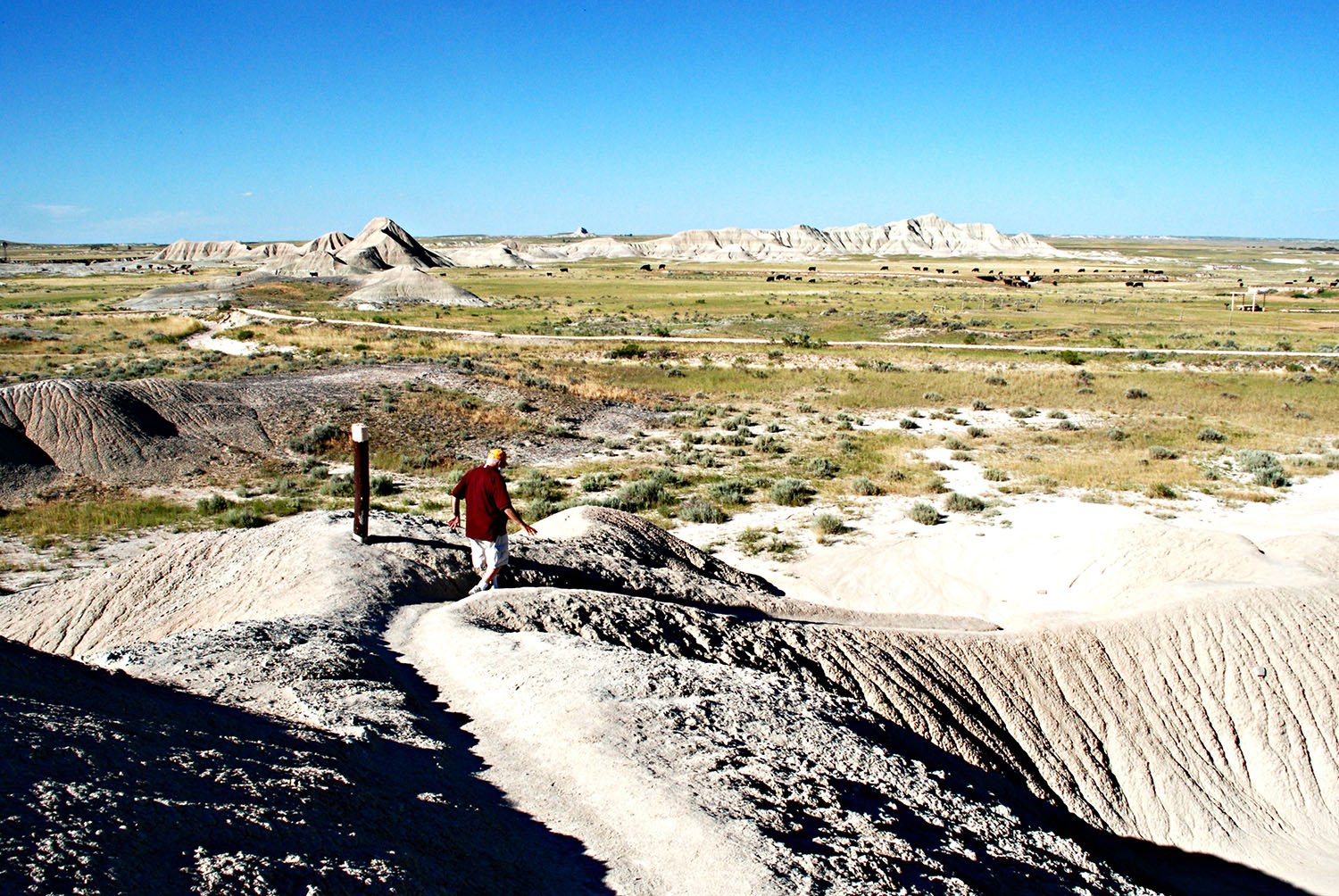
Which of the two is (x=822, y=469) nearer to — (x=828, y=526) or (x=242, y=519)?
(x=828, y=526)

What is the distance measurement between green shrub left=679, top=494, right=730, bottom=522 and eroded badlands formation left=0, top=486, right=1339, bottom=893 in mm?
5055

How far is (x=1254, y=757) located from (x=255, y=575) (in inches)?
490

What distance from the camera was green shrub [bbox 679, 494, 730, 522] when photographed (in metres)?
20.5

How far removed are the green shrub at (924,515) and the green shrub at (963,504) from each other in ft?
1.92

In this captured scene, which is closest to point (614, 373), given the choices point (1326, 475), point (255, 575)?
point (1326, 475)

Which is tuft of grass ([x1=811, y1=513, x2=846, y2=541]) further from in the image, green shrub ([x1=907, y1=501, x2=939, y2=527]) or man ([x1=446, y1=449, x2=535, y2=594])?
man ([x1=446, y1=449, x2=535, y2=594])

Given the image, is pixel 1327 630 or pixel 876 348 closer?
pixel 1327 630

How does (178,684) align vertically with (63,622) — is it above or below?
above

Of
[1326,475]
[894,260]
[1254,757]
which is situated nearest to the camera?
[1254,757]

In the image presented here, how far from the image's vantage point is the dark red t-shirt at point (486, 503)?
34.4 ft

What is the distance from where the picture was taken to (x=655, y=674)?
26.9ft

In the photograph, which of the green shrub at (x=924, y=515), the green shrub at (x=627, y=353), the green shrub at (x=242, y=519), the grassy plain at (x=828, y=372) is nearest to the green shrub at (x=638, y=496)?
the grassy plain at (x=828, y=372)

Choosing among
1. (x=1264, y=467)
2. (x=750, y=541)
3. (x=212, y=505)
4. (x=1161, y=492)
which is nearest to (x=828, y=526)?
(x=750, y=541)

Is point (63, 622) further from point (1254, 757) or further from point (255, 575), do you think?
point (1254, 757)
